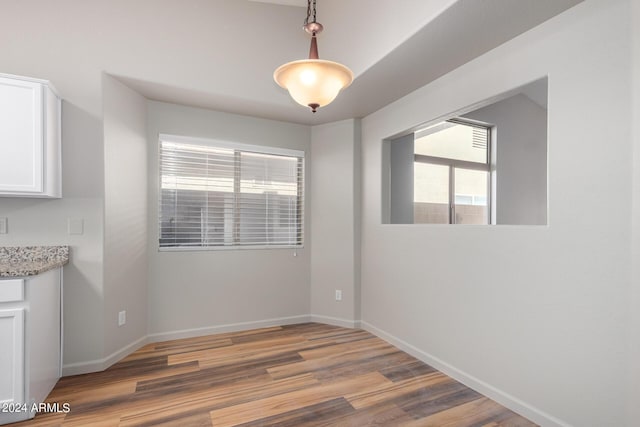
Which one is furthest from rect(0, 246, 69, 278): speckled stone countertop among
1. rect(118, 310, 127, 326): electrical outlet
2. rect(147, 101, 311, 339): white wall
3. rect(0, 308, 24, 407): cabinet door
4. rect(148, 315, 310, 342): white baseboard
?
rect(148, 315, 310, 342): white baseboard

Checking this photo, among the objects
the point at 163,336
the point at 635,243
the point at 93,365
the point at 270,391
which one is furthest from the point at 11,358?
the point at 635,243

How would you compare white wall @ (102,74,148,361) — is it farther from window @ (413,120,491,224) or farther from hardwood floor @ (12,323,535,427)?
window @ (413,120,491,224)

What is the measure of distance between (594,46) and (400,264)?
83.5 inches

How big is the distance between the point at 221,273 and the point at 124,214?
1141 millimetres

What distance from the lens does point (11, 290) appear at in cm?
196

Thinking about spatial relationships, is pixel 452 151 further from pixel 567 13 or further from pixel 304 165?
pixel 304 165

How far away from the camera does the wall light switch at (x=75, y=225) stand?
2.54 m

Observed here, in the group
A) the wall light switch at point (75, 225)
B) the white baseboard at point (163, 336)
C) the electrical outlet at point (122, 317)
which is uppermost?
the wall light switch at point (75, 225)

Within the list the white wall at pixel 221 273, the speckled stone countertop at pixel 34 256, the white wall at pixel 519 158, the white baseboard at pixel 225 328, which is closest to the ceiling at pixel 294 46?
the white wall at pixel 221 273

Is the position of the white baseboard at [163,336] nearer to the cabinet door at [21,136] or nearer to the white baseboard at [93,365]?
the white baseboard at [93,365]

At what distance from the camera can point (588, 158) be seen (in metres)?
1.73

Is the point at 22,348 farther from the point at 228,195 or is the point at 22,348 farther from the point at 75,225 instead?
the point at 228,195

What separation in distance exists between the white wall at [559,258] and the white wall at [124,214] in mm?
2743

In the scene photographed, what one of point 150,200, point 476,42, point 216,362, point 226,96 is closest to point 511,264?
point 476,42
